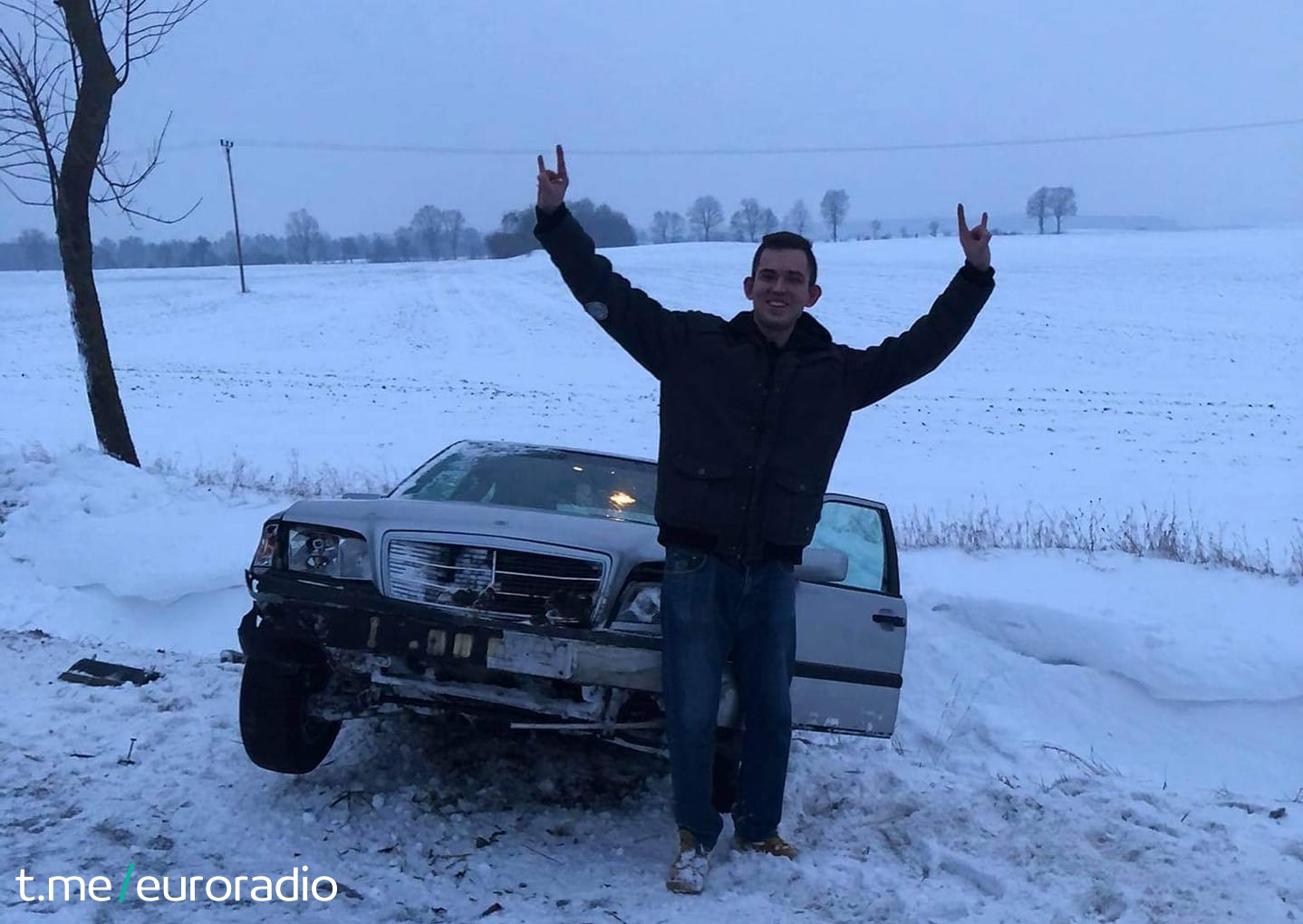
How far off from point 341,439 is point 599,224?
6312 cm

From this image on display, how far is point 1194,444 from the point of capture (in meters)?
17.7

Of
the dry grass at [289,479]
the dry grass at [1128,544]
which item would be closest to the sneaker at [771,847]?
the dry grass at [1128,544]

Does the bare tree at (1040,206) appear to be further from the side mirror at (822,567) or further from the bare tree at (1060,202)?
the side mirror at (822,567)

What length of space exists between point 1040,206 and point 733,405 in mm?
102686

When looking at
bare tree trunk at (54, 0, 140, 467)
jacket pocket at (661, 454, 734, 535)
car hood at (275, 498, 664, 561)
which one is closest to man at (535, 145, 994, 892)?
jacket pocket at (661, 454, 734, 535)

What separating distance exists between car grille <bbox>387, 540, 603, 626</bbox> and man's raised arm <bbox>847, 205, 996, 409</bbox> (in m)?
1.07

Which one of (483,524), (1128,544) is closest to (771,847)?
(483,524)

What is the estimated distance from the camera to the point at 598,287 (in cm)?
317

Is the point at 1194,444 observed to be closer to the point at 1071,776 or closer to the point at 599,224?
the point at 1071,776

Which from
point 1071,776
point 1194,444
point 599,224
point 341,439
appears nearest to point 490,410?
point 341,439

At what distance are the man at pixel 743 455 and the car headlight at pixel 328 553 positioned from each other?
109cm

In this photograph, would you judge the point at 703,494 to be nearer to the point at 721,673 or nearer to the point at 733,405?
the point at 733,405

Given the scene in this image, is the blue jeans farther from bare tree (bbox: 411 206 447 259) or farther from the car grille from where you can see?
bare tree (bbox: 411 206 447 259)

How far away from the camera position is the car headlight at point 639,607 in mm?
3582
